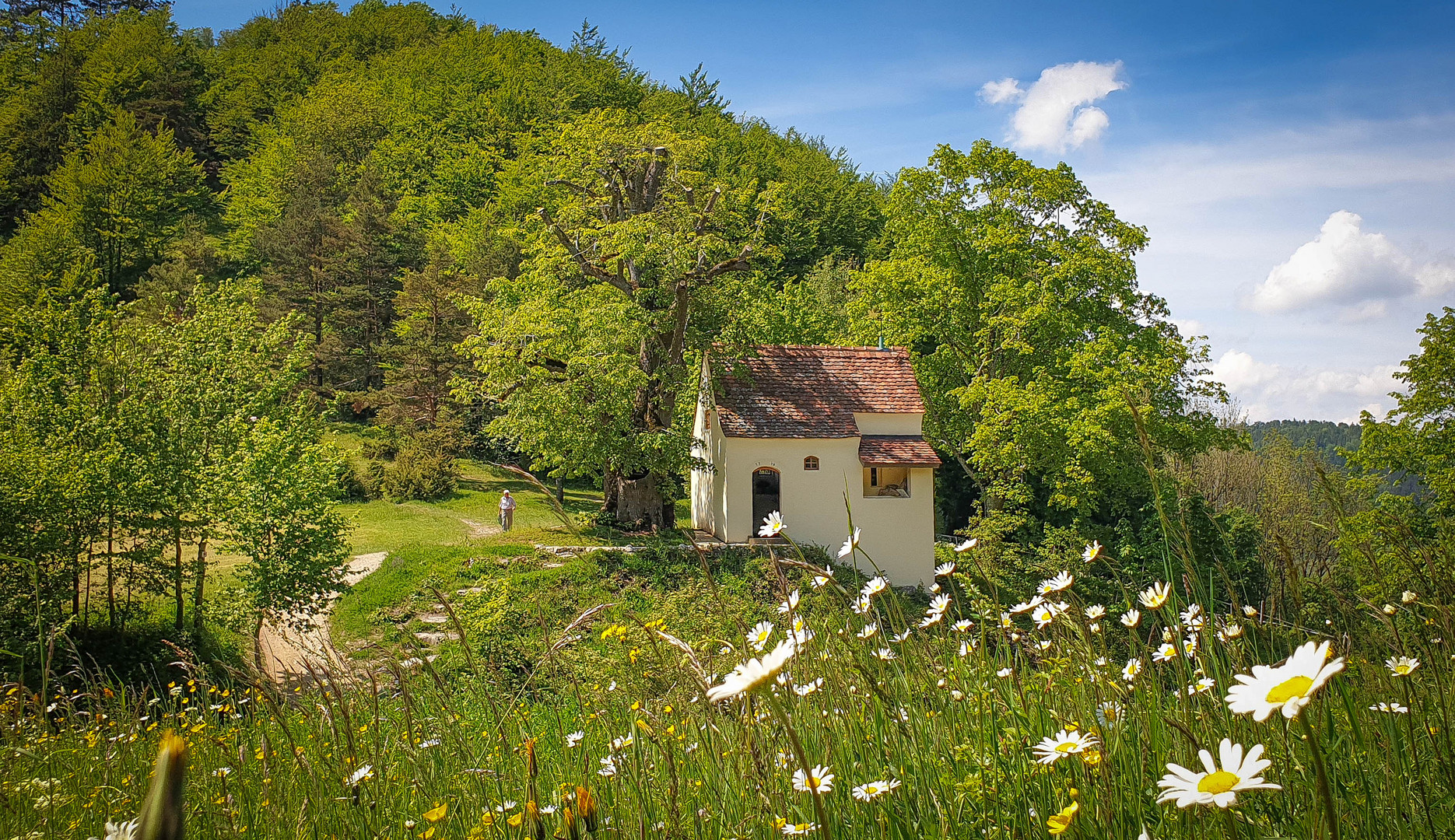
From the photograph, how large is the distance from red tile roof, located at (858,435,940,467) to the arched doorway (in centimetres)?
243

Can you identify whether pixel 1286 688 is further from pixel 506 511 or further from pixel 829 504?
pixel 506 511

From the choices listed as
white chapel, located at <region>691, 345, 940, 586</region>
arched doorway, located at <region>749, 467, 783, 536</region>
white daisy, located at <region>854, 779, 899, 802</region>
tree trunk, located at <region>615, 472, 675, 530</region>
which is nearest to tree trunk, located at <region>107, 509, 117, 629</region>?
tree trunk, located at <region>615, 472, 675, 530</region>

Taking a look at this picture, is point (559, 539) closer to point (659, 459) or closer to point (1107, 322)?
point (659, 459)

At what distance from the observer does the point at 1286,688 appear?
3.59 feet

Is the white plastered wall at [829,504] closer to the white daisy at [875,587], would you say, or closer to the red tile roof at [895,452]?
the red tile roof at [895,452]

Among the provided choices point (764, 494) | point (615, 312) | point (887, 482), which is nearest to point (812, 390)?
point (764, 494)

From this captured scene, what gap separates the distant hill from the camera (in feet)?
113

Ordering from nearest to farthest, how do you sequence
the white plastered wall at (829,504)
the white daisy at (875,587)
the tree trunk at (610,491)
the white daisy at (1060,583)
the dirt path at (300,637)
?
the white daisy at (1060,583), the white daisy at (875,587), the dirt path at (300,637), the white plastered wall at (829,504), the tree trunk at (610,491)

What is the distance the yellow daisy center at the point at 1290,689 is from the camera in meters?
1.05

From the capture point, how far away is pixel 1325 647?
1.15 meters

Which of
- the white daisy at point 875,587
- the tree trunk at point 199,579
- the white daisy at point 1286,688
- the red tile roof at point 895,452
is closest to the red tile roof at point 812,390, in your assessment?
the red tile roof at point 895,452

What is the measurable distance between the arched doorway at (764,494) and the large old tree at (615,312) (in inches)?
89.1

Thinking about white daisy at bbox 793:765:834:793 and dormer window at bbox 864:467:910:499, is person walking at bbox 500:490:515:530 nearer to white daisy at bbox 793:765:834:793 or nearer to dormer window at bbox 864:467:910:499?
dormer window at bbox 864:467:910:499

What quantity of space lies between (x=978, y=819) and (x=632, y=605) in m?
14.4
